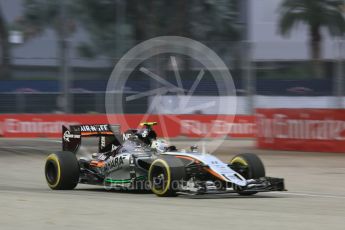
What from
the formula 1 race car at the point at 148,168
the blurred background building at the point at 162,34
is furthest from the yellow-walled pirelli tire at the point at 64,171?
the blurred background building at the point at 162,34

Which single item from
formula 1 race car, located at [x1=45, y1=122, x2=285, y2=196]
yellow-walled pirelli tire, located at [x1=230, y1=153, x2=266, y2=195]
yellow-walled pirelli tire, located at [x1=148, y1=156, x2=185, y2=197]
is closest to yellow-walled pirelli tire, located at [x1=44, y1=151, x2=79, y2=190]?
formula 1 race car, located at [x1=45, y1=122, x2=285, y2=196]

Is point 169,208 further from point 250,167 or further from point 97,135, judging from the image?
point 97,135

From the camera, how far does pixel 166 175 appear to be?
11.6m

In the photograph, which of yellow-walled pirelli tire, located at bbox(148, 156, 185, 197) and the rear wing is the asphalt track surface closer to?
yellow-walled pirelli tire, located at bbox(148, 156, 185, 197)

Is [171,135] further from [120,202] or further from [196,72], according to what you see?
[120,202]

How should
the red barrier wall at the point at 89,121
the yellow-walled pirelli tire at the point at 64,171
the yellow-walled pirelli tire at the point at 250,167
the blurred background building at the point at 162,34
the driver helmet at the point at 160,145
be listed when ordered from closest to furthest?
the yellow-walled pirelli tire at the point at 250,167 → the driver helmet at the point at 160,145 → the yellow-walled pirelli tire at the point at 64,171 → the blurred background building at the point at 162,34 → the red barrier wall at the point at 89,121

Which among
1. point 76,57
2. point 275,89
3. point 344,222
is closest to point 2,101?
point 76,57

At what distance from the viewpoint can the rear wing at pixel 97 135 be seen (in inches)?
548

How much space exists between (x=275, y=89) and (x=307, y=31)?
4126 mm

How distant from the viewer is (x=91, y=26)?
118ft

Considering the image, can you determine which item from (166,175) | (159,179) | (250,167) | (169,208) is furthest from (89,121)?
(169,208)

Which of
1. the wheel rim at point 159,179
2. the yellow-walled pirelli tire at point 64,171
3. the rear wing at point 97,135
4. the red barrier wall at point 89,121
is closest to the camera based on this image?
the wheel rim at point 159,179

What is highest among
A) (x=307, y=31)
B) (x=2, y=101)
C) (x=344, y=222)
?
(x=307, y=31)

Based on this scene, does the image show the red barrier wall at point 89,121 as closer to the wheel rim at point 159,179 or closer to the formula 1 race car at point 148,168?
the formula 1 race car at point 148,168
